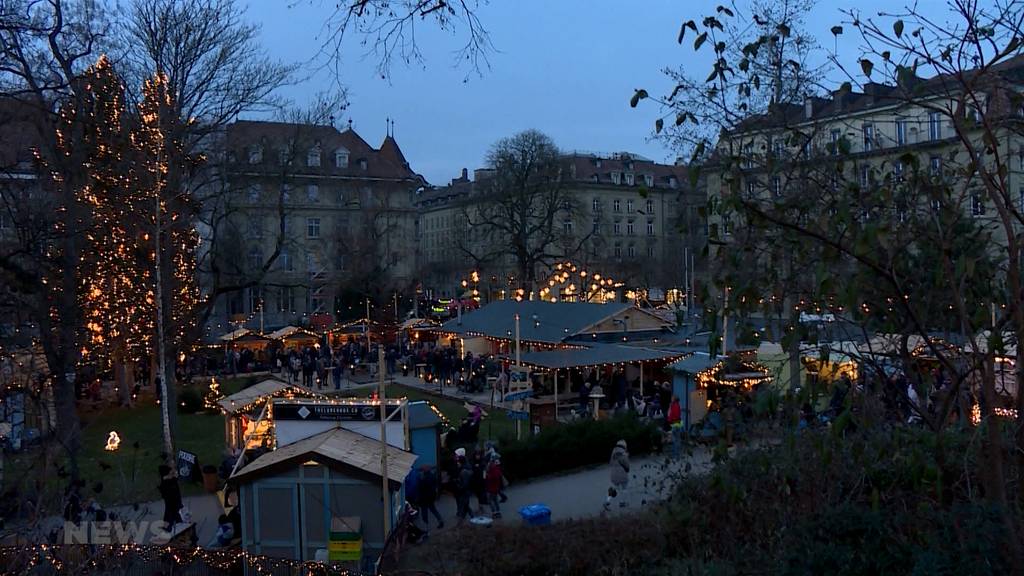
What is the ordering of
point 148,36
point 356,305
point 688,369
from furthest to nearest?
point 356,305, point 148,36, point 688,369

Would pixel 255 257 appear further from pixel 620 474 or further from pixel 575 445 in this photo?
pixel 620 474

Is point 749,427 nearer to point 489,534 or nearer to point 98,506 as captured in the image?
point 489,534

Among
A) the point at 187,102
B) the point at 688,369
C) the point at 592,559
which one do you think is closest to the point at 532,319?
the point at 688,369

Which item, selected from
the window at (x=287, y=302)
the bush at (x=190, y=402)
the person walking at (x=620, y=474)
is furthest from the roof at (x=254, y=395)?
the window at (x=287, y=302)

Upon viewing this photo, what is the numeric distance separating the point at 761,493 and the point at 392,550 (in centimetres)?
541

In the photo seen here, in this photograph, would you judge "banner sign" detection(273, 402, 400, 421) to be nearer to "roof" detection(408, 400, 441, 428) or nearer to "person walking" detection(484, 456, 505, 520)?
"roof" detection(408, 400, 441, 428)

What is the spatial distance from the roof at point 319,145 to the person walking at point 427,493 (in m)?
17.3

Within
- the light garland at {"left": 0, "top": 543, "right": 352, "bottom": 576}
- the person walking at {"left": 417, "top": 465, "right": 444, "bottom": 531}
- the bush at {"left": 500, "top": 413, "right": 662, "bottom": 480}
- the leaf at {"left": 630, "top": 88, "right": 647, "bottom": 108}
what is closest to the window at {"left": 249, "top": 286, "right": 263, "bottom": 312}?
the bush at {"left": 500, "top": 413, "right": 662, "bottom": 480}

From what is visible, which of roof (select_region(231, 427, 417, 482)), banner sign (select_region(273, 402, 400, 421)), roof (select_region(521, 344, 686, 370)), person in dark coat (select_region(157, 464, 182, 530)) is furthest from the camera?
roof (select_region(521, 344, 686, 370))

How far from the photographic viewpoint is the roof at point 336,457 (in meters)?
11.3

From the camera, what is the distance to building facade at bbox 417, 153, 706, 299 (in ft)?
173

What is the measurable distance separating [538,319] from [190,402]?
11.9m

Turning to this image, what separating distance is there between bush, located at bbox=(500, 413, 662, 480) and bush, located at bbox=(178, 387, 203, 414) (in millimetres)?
13583

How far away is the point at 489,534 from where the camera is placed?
11469mm
